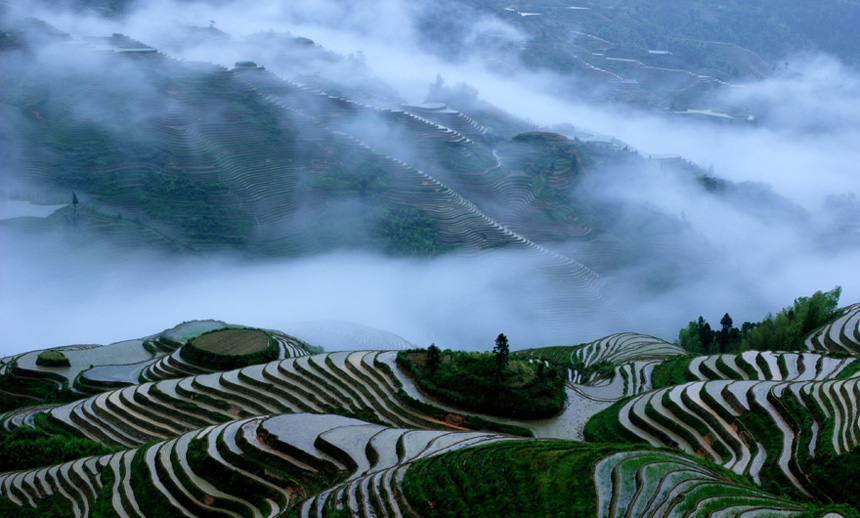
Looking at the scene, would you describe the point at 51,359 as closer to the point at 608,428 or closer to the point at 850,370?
the point at 608,428

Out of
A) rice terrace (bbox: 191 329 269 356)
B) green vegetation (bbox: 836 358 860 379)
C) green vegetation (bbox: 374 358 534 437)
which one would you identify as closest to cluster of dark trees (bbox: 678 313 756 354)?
green vegetation (bbox: 836 358 860 379)

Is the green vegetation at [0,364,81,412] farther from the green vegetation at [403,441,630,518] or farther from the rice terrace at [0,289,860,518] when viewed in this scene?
the green vegetation at [403,441,630,518]

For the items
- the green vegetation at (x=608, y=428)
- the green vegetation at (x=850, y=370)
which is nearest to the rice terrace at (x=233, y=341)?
the green vegetation at (x=608, y=428)

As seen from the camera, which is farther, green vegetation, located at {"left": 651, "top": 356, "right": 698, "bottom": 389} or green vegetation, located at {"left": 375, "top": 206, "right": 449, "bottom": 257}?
green vegetation, located at {"left": 375, "top": 206, "right": 449, "bottom": 257}

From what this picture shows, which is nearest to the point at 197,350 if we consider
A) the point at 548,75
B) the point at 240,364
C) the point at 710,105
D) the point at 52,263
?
the point at 240,364

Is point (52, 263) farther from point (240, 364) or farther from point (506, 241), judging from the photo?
point (506, 241)
